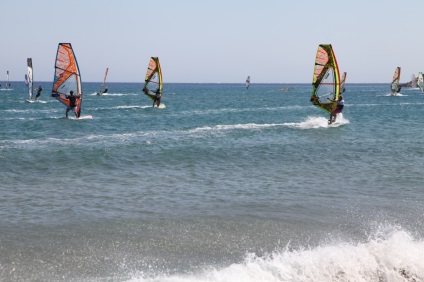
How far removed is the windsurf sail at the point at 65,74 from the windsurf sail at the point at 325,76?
1218cm

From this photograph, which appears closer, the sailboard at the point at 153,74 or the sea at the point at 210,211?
the sea at the point at 210,211

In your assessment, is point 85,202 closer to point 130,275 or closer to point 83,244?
point 83,244

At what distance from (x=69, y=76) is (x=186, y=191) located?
58.1 ft

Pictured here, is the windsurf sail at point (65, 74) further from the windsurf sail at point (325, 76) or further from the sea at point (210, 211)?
the windsurf sail at point (325, 76)

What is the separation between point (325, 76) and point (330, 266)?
1971 centimetres

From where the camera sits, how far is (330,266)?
7.87 m

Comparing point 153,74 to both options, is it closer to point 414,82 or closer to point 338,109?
point 338,109

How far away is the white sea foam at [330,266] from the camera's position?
24.7 feet

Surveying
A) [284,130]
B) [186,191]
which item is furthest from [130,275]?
[284,130]

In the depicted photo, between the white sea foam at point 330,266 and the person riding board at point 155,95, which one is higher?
the person riding board at point 155,95

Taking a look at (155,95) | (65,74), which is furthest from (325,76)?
(155,95)

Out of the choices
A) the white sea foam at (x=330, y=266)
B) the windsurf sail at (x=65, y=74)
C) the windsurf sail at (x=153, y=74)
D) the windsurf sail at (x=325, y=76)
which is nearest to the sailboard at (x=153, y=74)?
the windsurf sail at (x=153, y=74)

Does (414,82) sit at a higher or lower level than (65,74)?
higher

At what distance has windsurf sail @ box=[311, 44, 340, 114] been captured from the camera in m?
26.2
